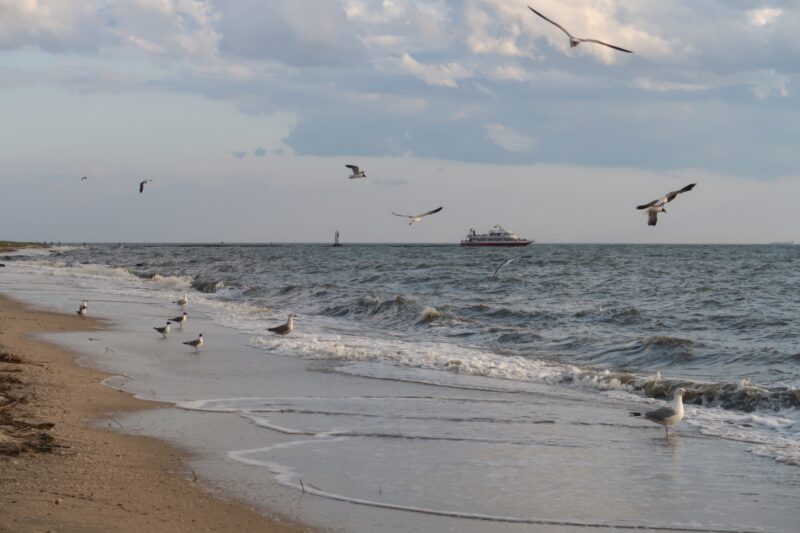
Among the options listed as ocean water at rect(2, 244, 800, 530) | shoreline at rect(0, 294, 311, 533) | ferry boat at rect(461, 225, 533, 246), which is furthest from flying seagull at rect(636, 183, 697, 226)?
ferry boat at rect(461, 225, 533, 246)

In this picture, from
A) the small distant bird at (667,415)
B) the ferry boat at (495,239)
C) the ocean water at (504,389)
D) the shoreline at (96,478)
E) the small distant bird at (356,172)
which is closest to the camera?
the shoreline at (96,478)

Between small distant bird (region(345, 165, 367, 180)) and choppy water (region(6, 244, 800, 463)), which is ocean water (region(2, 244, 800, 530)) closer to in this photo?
choppy water (region(6, 244, 800, 463))

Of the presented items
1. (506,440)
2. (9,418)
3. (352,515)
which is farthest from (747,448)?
(9,418)

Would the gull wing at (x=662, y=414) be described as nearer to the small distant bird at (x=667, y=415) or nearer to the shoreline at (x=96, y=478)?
the small distant bird at (x=667, y=415)

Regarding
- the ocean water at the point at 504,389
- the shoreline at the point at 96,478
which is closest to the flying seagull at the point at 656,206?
the ocean water at the point at 504,389

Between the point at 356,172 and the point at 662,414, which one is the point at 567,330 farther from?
the point at 662,414

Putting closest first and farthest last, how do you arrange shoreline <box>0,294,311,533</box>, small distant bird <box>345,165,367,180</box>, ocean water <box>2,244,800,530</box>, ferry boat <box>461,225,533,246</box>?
1. shoreline <box>0,294,311,533</box>
2. ocean water <box>2,244,800,530</box>
3. small distant bird <box>345,165,367,180</box>
4. ferry boat <box>461,225,533,246</box>

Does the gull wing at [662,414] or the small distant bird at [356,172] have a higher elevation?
the small distant bird at [356,172]

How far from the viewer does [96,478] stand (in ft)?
24.6

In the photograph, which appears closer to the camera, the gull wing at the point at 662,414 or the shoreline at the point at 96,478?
the shoreline at the point at 96,478

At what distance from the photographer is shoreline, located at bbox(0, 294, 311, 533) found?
6.42 m

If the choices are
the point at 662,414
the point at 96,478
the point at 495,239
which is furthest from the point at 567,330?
the point at 495,239

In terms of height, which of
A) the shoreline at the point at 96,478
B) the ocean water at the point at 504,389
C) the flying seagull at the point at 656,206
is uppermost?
the flying seagull at the point at 656,206

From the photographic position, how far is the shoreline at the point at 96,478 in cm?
642
